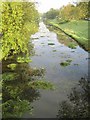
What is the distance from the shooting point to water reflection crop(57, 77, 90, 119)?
2003 cm

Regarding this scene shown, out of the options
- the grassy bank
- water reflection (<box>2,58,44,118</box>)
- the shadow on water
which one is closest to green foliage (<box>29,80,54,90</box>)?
the shadow on water

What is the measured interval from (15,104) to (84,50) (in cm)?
2975

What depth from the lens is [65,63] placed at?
37.6 meters

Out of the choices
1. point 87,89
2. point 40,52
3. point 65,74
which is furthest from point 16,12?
point 40,52

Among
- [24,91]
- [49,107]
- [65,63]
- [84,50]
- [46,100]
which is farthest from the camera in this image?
[84,50]

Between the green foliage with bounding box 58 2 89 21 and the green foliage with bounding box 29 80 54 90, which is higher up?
the green foliage with bounding box 58 2 89 21

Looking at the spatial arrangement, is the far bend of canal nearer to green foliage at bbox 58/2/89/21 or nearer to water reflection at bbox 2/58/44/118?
water reflection at bbox 2/58/44/118

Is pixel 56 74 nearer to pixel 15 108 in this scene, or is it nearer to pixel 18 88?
pixel 18 88

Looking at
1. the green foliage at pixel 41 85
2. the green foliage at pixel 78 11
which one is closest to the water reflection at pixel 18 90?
the green foliage at pixel 41 85

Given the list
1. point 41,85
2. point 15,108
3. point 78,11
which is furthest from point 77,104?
point 78,11

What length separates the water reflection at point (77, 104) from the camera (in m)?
20.0

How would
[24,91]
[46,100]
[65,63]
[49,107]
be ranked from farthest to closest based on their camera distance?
[65,63] → [24,91] → [46,100] → [49,107]

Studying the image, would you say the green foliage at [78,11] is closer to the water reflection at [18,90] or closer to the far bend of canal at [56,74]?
the far bend of canal at [56,74]

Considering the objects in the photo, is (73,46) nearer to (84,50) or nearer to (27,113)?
(84,50)
